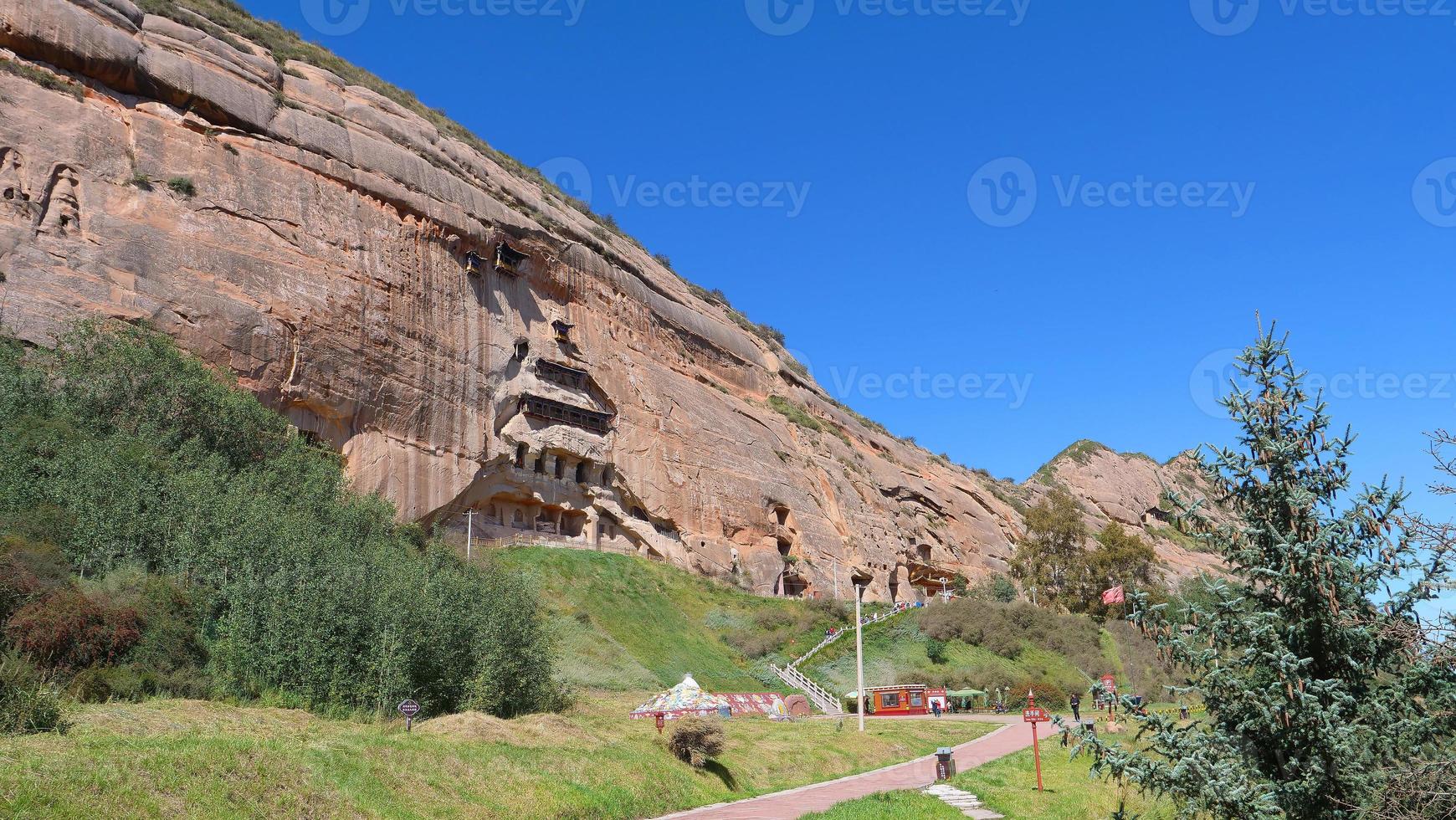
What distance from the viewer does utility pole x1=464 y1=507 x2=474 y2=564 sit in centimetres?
3536

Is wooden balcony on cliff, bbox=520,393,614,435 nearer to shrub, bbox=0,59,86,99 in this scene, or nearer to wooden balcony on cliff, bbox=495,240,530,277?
wooden balcony on cliff, bbox=495,240,530,277

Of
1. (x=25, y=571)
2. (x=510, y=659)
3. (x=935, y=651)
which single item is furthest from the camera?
(x=935, y=651)

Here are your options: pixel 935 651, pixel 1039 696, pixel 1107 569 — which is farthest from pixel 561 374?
pixel 1107 569

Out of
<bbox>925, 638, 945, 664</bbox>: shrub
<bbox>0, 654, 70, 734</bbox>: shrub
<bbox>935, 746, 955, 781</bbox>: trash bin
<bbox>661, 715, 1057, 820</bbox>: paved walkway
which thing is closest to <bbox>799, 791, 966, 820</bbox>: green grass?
<bbox>661, 715, 1057, 820</bbox>: paved walkway

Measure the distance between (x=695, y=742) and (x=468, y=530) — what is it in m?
23.5

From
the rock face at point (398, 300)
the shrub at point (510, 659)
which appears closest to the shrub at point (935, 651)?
A: the rock face at point (398, 300)

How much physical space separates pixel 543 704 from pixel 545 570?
670 inches

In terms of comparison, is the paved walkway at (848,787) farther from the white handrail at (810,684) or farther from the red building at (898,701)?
the white handrail at (810,684)

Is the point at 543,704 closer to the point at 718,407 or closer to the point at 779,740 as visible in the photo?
the point at 779,740

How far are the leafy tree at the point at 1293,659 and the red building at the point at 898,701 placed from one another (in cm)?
2894

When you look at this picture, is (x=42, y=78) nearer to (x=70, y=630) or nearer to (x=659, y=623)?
(x=70, y=630)

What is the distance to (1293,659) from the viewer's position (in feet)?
23.9

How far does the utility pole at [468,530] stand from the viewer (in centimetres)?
3536

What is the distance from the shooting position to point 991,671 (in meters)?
43.5
